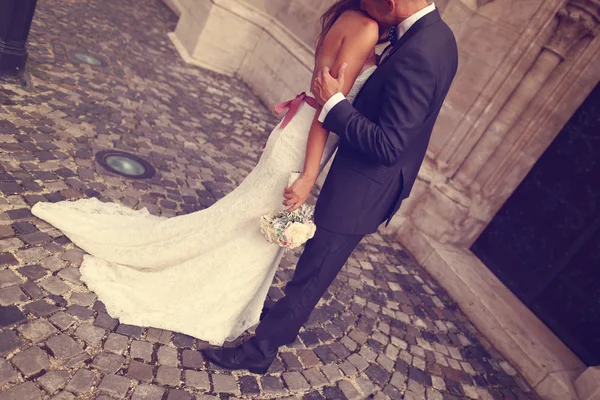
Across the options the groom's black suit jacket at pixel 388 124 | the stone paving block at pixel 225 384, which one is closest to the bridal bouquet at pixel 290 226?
the groom's black suit jacket at pixel 388 124

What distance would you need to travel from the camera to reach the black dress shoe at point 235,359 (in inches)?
108

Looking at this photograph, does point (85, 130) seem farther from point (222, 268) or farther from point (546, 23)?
point (546, 23)

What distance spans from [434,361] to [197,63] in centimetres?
709

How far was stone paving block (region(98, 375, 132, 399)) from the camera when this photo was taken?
7.47 feet

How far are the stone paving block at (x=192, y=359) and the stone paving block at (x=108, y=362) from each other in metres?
0.39

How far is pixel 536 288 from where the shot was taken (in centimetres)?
499

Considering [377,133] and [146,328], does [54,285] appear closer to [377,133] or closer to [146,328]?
[146,328]

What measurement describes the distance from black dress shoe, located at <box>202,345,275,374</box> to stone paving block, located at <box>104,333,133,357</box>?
0.53m

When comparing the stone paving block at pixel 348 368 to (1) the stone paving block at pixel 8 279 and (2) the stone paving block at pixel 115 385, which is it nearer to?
(2) the stone paving block at pixel 115 385

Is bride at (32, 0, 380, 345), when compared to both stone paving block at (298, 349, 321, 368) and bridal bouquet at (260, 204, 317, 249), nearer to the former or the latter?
bridal bouquet at (260, 204, 317, 249)

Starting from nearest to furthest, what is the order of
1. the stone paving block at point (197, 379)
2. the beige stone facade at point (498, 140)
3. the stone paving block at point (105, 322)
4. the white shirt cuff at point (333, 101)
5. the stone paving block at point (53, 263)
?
1. the white shirt cuff at point (333, 101)
2. the stone paving block at point (197, 379)
3. the stone paving block at point (105, 322)
4. the stone paving block at point (53, 263)
5. the beige stone facade at point (498, 140)

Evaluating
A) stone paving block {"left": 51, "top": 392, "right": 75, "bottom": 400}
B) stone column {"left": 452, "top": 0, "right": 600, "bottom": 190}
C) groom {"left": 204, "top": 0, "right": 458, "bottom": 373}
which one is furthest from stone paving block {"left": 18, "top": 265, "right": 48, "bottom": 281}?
stone column {"left": 452, "top": 0, "right": 600, "bottom": 190}

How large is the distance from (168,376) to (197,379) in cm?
19

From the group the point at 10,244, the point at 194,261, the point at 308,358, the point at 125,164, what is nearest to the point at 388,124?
the point at 194,261
